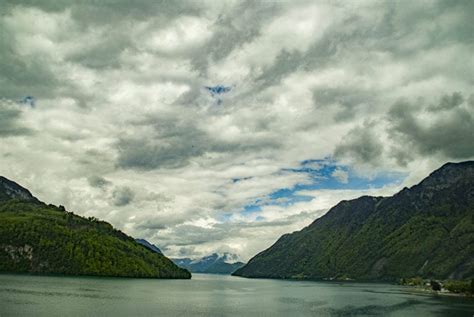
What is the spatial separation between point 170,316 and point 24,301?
171 feet

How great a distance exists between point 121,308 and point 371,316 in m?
86.3

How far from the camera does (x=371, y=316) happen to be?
158000mm

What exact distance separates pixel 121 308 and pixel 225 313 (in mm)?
35308

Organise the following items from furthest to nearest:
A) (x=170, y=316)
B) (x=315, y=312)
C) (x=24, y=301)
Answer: (x=315, y=312) < (x=24, y=301) < (x=170, y=316)

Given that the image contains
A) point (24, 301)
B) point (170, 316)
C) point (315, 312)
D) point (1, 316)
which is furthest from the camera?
point (315, 312)

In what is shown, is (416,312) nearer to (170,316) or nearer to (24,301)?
(170,316)

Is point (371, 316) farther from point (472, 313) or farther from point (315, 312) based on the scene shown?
point (472, 313)

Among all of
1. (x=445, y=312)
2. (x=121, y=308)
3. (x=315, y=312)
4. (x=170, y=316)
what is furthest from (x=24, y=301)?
(x=445, y=312)

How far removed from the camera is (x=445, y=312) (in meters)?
176

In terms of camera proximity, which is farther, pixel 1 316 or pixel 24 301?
pixel 24 301

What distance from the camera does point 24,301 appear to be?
498 feet

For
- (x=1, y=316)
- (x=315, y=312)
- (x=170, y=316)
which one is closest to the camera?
(x=1, y=316)

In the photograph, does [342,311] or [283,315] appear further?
[342,311]

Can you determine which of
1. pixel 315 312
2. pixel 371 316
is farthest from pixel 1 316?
pixel 371 316
